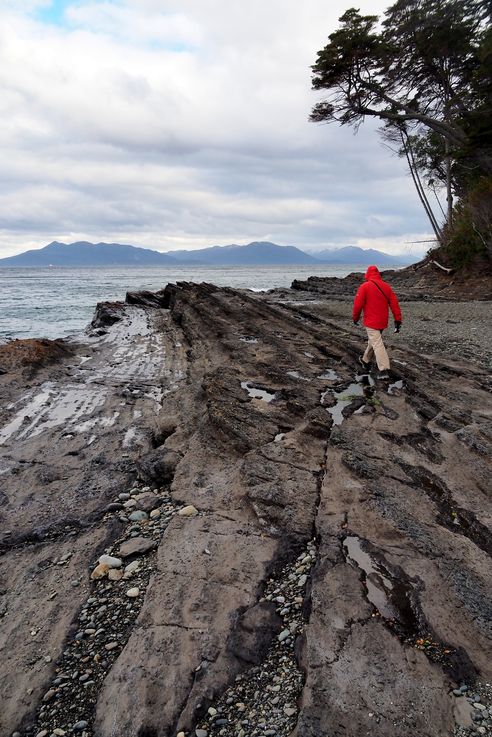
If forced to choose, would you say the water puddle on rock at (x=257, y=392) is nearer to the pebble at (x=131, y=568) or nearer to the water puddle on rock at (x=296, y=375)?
the water puddle on rock at (x=296, y=375)

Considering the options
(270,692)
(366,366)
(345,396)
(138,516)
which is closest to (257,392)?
(345,396)

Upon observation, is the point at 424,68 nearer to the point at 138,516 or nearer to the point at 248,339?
the point at 248,339

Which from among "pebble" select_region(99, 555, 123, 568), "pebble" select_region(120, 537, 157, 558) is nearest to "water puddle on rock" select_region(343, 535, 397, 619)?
"pebble" select_region(120, 537, 157, 558)

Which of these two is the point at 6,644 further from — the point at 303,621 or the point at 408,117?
the point at 408,117

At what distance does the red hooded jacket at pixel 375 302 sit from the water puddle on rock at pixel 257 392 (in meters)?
2.90

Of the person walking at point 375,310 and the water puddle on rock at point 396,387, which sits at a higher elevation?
the person walking at point 375,310

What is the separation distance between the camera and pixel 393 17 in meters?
23.6

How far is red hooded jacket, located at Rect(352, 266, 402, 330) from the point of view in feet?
33.0

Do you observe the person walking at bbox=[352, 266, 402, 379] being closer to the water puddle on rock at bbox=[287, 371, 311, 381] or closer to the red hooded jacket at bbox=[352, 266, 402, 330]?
the red hooded jacket at bbox=[352, 266, 402, 330]

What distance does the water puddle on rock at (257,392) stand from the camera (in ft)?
27.6

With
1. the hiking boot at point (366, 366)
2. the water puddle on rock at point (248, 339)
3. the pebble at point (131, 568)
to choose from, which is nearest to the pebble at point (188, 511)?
the pebble at point (131, 568)

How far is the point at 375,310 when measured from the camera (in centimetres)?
1010

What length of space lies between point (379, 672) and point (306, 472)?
2736mm

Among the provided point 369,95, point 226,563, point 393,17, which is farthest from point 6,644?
point 393,17
